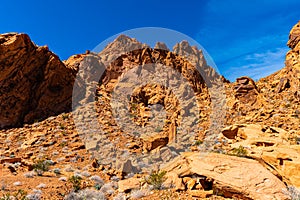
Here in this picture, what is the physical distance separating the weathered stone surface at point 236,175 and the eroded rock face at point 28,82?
2032cm

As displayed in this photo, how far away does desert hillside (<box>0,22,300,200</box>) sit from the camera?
9.16 metres

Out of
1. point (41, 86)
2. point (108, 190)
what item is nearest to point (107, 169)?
point (108, 190)

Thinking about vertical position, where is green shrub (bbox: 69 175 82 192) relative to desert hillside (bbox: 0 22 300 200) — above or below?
below

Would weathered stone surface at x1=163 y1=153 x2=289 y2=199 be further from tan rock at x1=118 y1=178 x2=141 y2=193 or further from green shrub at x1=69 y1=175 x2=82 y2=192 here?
green shrub at x1=69 y1=175 x2=82 y2=192

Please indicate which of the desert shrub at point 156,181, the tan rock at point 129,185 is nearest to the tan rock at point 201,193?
the desert shrub at point 156,181

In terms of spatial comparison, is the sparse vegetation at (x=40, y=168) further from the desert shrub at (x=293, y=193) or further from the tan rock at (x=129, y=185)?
the desert shrub at (x=293, y=193)

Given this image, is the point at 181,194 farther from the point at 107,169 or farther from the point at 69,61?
the point at 69,61

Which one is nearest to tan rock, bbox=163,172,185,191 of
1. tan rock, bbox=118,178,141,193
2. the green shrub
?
tan rock, bbox=118,178,141,193

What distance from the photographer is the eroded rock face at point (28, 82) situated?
24.3 m

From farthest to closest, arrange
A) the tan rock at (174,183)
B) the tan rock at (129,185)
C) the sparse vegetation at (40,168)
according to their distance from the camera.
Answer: the sparse vegetation at (40,168) → the tan rock at (129,185) → the tan rock at (174,183)

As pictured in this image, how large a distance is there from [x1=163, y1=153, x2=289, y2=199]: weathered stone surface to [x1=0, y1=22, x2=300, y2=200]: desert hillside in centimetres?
4

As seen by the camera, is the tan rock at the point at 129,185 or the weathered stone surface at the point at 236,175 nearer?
the weathered stone surface at the point at 236,175

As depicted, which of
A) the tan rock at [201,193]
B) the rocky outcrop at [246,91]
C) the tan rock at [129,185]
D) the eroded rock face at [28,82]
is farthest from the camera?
the rocky outcrop at [246,91]

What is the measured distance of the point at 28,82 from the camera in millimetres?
25578
